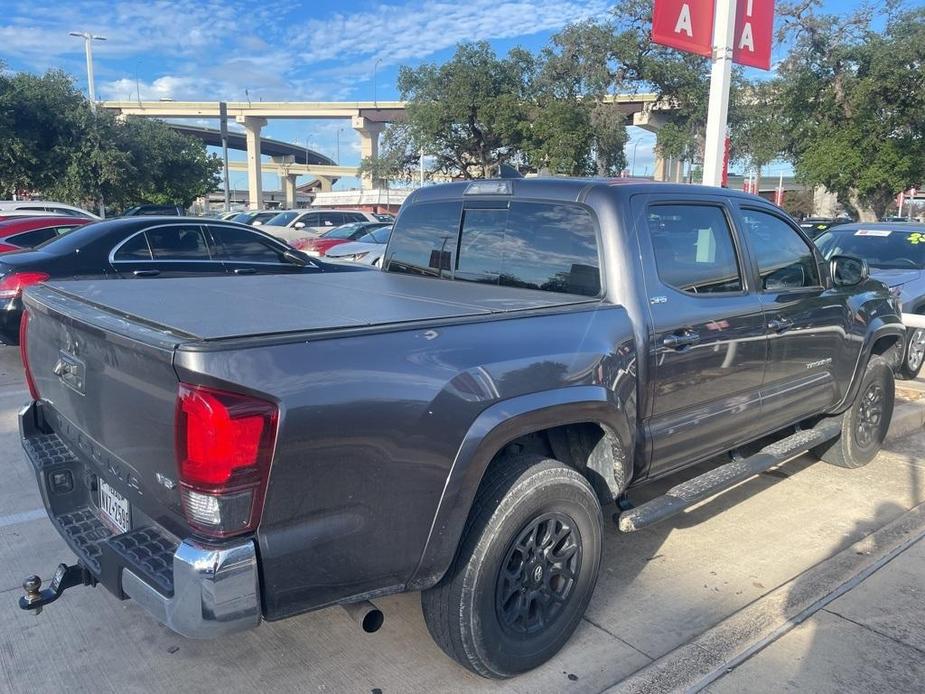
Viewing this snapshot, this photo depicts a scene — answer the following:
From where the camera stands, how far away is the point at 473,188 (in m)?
4.01

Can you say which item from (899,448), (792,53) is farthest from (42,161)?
(899,448)

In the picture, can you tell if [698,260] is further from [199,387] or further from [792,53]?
[792,53]

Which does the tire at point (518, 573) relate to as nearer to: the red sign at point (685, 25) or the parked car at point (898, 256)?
the red sign at point (685, 25)

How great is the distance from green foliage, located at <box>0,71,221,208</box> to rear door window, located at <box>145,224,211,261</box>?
71.2 ft

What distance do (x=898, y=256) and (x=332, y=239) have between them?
12.4 meters

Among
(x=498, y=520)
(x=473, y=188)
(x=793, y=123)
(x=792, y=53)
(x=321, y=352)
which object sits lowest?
(x=498, y=520)

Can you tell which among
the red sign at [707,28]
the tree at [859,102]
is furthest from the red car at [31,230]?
the tree at [859,102]

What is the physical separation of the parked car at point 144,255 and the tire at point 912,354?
6.31 meters

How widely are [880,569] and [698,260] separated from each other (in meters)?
1.87

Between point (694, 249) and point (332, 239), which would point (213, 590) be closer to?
point (694, 249)

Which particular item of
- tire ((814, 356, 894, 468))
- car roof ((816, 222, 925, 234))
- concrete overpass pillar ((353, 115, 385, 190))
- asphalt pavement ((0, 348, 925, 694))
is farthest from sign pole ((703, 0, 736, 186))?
concrete overpass pillar ((353, 115, 385, 190))

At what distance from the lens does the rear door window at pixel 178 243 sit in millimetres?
8023

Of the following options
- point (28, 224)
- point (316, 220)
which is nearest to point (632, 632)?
point (28, 224)

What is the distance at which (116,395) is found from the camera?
2393 millimetres
